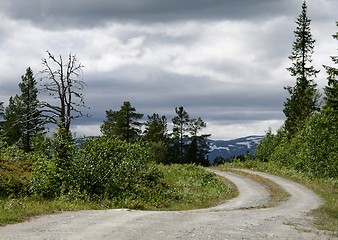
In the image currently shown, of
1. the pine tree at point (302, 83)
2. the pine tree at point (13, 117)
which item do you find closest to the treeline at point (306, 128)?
the pine tree at point (302, 83)

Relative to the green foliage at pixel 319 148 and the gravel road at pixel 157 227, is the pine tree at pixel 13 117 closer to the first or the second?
the green foliage at pixel 319 148

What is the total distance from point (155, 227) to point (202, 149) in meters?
83.2

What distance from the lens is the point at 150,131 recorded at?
94688 millimetres

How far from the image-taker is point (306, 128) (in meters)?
44.8

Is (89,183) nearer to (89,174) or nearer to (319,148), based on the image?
(89,174)

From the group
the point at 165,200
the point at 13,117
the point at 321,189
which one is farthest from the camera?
the point at 13,117

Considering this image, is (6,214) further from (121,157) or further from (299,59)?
(299,59)

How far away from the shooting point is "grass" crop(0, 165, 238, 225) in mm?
14867

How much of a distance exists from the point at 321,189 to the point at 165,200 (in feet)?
44.3

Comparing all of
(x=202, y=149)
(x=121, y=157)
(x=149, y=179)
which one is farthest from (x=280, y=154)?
(x=202, y=149)

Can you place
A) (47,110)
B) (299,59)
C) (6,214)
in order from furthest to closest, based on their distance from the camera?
1. (299,59)
2. (47,110)
3. (6,214)

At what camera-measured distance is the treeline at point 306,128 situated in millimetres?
40312

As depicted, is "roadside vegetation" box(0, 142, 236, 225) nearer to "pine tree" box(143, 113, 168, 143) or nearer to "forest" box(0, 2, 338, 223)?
"forest" box(0, 2, 338, 223)

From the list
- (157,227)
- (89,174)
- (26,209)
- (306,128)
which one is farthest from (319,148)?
(26,209)
